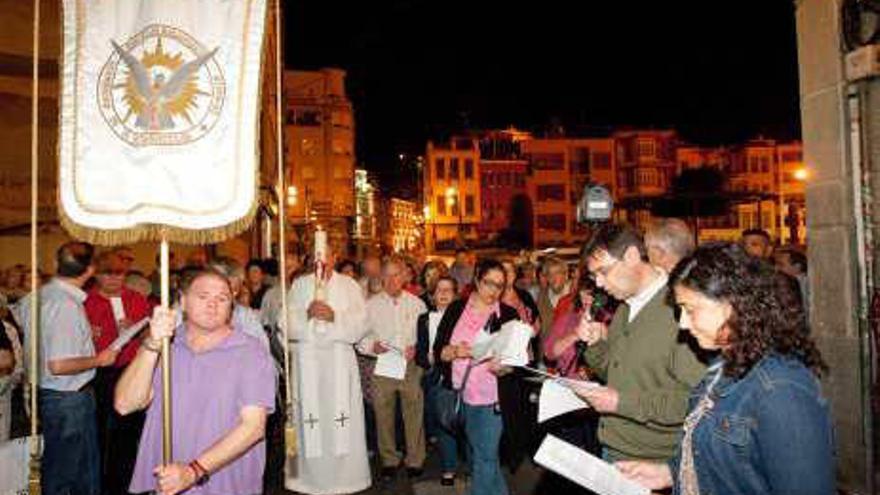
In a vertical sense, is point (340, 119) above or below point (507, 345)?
above

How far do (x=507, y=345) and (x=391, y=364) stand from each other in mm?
2825

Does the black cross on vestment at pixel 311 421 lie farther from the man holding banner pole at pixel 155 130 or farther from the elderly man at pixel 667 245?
the elderly man at pixel 667 245

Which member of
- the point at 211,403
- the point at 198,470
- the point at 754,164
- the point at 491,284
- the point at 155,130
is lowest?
the point at 198,470

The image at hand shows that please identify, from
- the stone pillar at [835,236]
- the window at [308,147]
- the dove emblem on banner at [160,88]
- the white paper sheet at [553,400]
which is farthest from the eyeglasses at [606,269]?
the window at [308,147]

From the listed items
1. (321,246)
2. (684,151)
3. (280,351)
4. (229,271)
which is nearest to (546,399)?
(321,246)

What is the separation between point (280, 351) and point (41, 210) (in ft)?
Result: 23.1

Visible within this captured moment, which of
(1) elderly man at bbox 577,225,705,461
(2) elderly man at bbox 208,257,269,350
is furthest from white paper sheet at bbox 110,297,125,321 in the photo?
(1) elderly man at bbox 577,225,705,461

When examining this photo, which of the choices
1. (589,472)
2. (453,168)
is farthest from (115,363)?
(453,168)

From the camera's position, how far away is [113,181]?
389 centimetres

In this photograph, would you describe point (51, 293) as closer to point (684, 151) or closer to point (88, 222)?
point (88, 222)

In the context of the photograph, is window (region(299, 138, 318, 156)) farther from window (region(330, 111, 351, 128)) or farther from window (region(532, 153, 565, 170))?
window (region(532, 153, 565, 170))

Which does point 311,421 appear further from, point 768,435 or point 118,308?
point 768,435

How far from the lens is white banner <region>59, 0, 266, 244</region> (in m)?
3.87

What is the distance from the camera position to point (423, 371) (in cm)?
877
